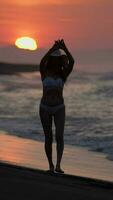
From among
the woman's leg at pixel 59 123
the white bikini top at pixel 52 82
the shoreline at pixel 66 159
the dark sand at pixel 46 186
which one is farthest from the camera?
the shoreline at pixel 66 159

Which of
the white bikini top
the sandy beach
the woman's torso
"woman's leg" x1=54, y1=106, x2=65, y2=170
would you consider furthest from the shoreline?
the white bikini top

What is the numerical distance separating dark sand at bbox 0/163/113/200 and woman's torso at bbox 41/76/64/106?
970mm

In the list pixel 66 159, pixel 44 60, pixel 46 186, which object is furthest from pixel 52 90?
pixel 66 159

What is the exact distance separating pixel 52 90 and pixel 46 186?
1753 mm

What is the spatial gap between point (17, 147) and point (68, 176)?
693 cm

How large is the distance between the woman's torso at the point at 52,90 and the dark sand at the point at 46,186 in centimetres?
97

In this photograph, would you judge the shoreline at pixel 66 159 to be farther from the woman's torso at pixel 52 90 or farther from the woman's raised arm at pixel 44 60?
the woman's raised arm at pixel 44 60

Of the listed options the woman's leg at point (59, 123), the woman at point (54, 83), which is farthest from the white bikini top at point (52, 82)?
the woman's leg at point (59, 123)

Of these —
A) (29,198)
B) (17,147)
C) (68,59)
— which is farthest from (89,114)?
(29,198)

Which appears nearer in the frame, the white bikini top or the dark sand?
the dark sand

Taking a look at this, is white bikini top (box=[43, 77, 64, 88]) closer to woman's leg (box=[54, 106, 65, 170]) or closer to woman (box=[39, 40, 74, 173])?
woman (box=[39, 40, 74, 173])

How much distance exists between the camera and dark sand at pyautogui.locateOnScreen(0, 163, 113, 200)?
24.1ft

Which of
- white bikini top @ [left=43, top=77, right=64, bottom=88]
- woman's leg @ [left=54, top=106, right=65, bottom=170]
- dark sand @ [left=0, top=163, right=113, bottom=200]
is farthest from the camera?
woman's leg @ [left=54, top=106, right=65, bottom=170]

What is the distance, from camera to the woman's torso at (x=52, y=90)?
9281 mm
